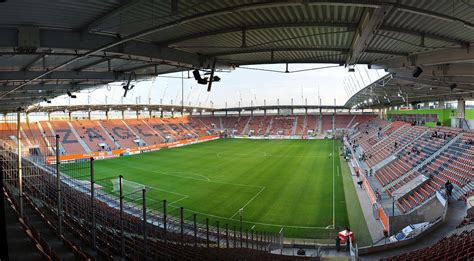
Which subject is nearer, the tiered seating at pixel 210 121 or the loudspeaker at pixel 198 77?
Result: the loudspeaker at pixel 198 77

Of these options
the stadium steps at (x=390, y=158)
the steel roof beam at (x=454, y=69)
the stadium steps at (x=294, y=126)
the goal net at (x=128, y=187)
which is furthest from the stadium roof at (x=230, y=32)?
the stadium steps at (x=294, y=126)

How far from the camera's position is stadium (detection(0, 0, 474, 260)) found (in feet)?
21.5

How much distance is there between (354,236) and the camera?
1488 centimetres

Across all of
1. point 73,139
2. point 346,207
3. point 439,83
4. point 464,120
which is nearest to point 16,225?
point 346,207

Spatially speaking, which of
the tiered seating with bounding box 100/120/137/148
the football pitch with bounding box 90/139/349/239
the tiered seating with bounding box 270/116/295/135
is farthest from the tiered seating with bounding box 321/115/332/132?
the tiered seating with bounding box 100/120/137/148

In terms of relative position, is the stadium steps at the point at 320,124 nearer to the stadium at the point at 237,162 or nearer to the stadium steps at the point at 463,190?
the stadium at the point at 237,162

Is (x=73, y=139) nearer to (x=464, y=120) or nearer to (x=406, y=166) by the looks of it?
(x=406, y=166)

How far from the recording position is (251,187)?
24.7m

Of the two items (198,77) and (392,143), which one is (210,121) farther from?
(198,77)

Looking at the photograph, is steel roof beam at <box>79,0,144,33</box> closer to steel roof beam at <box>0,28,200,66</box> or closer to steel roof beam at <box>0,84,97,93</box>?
steel roof beam at <box>0,28,200,66</box>

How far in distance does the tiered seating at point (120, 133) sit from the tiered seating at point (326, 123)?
41.4 m

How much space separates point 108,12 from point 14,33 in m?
2.15

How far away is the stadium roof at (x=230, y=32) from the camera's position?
594 centimetres

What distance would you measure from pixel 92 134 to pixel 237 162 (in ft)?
84.9
